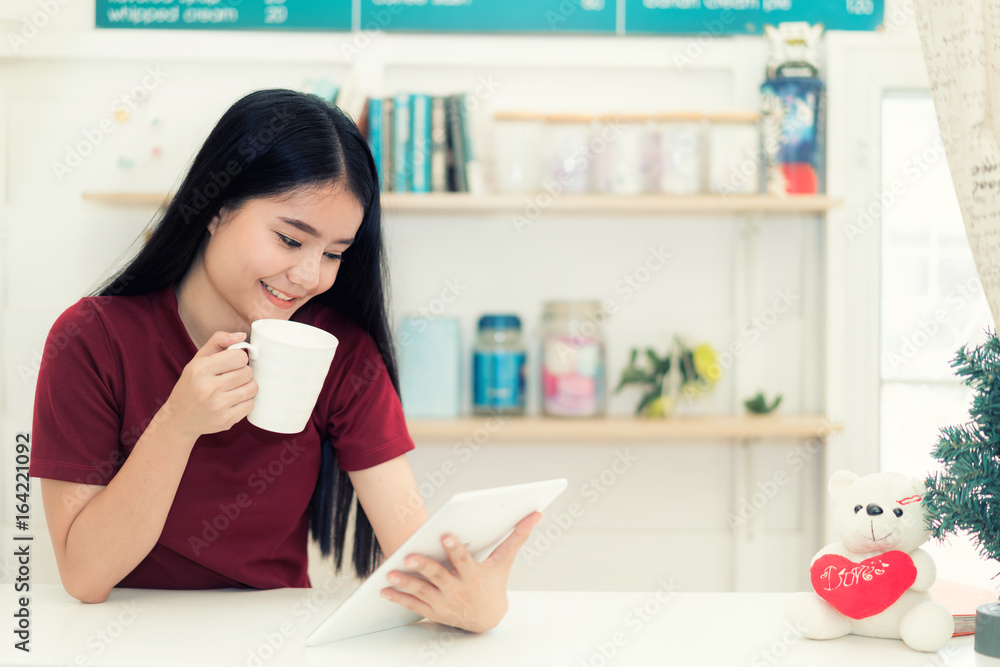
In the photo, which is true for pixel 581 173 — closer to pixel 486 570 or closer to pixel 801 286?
pixel 801 286

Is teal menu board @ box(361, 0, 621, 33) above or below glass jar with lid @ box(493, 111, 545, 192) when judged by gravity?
above

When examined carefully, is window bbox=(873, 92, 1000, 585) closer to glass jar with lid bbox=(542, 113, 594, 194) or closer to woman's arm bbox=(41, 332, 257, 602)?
glass jar with lid bbox=(542, 113, 594, 194)

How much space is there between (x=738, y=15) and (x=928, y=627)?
165 centimetres

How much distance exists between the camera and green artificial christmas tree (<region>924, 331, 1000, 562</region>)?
0.70m

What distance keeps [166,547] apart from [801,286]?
159cm

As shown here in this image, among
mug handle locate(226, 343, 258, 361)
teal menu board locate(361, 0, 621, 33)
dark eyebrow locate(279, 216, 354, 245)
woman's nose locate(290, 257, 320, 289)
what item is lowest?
mug handle locate(226, 343, 258, 361)

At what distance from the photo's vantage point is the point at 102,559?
0.83m

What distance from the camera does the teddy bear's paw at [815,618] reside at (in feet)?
2.43

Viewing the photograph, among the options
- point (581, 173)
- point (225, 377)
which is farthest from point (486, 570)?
point (581, 173)

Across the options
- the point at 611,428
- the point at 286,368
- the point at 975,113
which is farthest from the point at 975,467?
the point at 611,428

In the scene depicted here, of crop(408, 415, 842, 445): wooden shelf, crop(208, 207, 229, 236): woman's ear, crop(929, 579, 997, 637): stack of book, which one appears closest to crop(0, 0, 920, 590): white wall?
crop(408, 415, 842, 445): wooden shelf

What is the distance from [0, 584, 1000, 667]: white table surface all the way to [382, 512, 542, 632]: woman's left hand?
Answer: 0.02 m

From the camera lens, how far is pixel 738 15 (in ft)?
6.48

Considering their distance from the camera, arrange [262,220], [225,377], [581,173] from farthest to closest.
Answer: [581,173] → [262,220] → [225,377]
